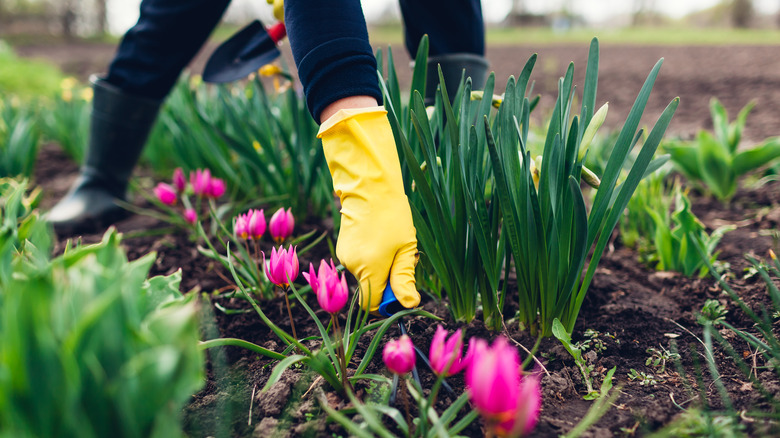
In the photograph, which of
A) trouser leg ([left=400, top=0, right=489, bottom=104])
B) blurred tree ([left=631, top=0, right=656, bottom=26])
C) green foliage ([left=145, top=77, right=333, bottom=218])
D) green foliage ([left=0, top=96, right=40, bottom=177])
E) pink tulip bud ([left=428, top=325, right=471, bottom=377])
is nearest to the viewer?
pink tulip bud ([left=428, top=325, right=471, bottom=377])

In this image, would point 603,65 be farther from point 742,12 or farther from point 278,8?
point 742,12

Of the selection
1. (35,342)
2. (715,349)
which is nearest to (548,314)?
(715,349)

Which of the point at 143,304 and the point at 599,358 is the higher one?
→ the point at 143,304

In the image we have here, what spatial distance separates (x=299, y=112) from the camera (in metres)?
1.72

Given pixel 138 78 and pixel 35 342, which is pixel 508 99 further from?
pixel 138 78

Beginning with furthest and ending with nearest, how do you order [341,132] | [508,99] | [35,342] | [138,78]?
[138,78]
[341,132]
[508,99]
[35,342]

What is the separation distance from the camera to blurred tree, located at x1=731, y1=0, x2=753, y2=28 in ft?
67.7

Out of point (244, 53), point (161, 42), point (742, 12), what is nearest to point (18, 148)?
point (161, 42)

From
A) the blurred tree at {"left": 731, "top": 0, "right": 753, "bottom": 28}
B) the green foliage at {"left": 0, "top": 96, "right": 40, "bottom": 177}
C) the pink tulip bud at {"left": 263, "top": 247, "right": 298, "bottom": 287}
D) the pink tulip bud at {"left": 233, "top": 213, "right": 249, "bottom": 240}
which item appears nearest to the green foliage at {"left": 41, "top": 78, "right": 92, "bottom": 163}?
the green foliage at {"left": 0, "top": 96, "right": 40, "bottom": 177}

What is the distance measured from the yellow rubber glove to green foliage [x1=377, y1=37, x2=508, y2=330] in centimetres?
4

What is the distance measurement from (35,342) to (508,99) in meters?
0.87

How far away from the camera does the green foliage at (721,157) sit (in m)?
1.96

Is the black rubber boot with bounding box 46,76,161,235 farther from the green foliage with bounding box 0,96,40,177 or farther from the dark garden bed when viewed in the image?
the dark garden bed

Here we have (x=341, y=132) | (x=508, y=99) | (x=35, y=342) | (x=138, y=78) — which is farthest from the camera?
(x=138, y=78)
